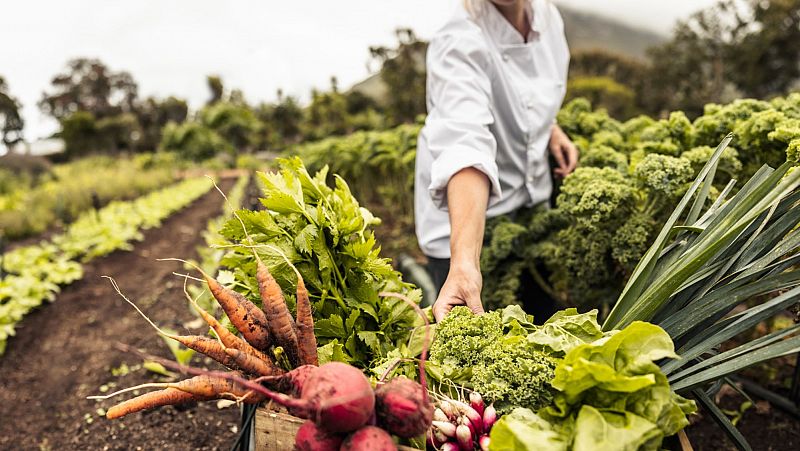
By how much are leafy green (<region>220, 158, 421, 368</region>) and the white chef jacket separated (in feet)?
1.45

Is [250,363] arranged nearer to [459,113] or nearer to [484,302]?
[459,113]

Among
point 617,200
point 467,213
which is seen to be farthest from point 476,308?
point 617,200

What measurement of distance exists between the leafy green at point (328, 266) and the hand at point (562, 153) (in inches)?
64.5

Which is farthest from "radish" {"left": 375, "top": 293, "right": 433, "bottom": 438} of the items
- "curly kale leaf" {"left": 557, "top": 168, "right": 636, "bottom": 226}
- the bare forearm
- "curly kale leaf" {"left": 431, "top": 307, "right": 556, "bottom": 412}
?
"curly kale leaf" {"left": 557, "top": 168, "right": 636, "bottom": 226}

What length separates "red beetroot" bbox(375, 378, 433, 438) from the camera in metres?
1.15

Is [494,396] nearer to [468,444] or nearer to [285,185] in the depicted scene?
[468,444]

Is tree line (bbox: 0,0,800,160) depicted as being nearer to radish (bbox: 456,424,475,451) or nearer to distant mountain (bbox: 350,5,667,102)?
radish (bbox: 456,424,475,451)

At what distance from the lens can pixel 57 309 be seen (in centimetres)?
502

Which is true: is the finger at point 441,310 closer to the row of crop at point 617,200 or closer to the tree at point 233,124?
the row of crop at point 617,200

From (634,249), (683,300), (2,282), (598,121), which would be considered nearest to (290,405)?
(683,300)

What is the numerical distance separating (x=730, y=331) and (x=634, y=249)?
1.04m

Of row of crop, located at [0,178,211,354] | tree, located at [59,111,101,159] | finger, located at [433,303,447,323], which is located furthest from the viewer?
tree, located at [59,111,101,159]

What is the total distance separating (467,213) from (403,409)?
0.92 metres

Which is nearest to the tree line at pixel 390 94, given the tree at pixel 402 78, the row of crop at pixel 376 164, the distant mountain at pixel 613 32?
the tree at pixel 402 78
